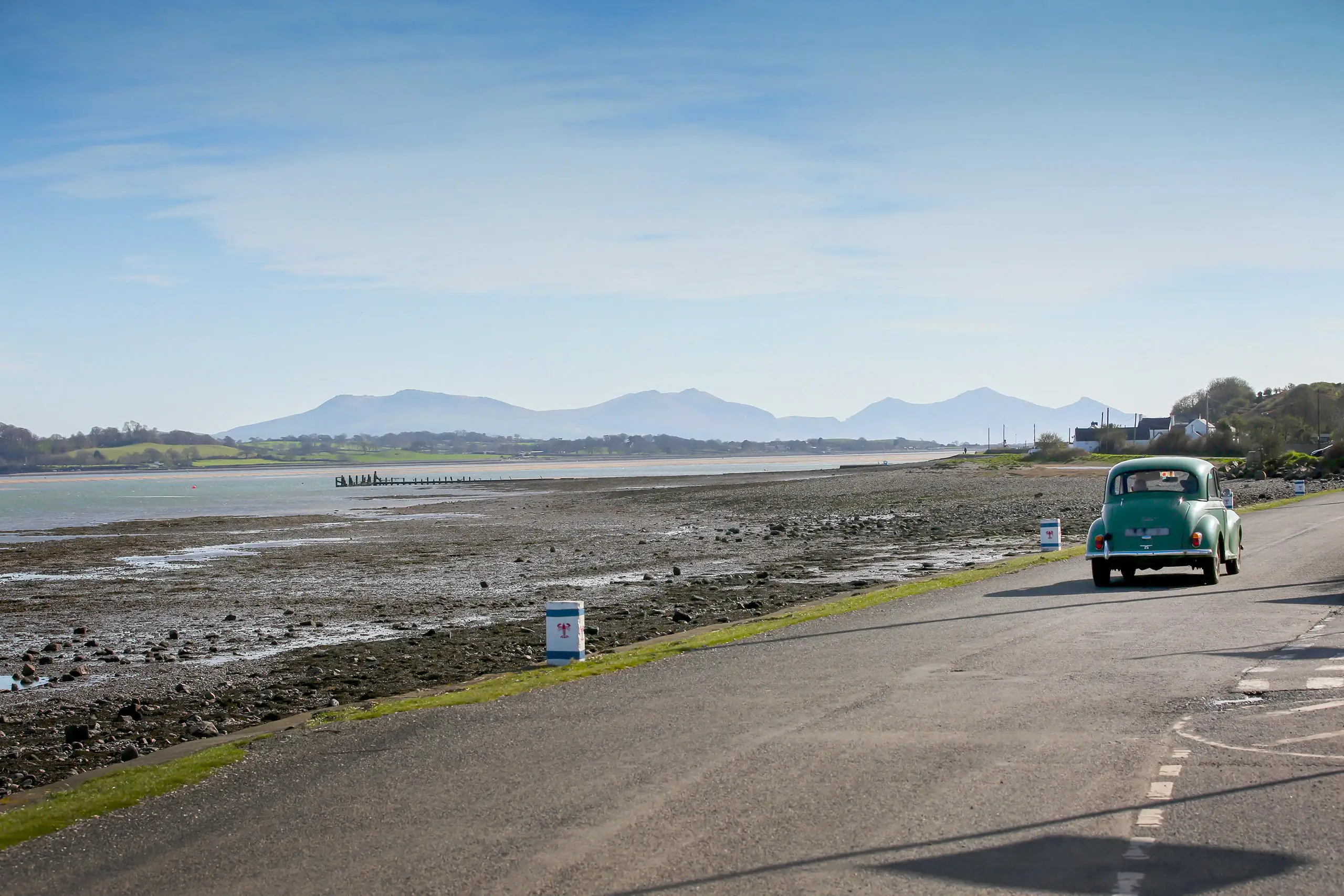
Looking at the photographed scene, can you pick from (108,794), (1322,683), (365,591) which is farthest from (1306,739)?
Answer: (365,591)

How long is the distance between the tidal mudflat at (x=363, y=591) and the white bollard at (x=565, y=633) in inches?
74.4

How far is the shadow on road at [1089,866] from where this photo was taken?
Result: 6383mm

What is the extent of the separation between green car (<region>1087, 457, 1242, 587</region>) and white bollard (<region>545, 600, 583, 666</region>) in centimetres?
1042

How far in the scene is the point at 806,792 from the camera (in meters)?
8.41

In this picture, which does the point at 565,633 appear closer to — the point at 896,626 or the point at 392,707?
the point at 392,707

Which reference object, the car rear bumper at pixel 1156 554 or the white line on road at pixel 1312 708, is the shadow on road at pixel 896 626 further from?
the white line on road at pixel 1312 708

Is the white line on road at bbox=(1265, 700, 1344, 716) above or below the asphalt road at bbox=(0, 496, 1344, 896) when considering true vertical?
above

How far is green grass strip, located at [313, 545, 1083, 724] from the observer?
13.5 m

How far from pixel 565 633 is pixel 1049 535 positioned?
776 inches

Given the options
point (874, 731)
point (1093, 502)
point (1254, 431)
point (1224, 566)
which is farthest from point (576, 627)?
point (1254, 431)

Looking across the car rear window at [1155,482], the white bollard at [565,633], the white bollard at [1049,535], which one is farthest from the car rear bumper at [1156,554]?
the white bollard at [565,633]

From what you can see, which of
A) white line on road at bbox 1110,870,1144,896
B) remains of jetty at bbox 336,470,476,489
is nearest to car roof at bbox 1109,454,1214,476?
white line on road at bbox 1110,870,1144,896

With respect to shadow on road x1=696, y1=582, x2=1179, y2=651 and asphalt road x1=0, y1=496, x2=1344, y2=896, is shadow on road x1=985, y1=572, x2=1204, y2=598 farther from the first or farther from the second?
asphalt road x1=0, y1=496, x2=1344, y2=896

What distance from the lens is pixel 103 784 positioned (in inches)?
410
